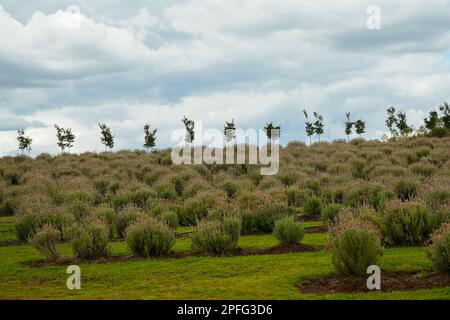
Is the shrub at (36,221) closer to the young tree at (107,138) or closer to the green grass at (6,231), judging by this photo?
the green grass at (6,231)

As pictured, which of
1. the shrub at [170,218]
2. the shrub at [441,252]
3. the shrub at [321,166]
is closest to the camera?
the shrub at [441,252]

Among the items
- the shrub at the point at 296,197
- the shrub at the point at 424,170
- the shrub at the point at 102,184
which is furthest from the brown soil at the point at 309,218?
the shrub at the point at 102,184

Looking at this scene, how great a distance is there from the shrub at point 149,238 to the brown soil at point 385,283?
5815 mm

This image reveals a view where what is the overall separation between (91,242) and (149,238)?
1849 millimetres

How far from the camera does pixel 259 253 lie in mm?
17344

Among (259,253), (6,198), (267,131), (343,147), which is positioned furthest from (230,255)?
(267,131)

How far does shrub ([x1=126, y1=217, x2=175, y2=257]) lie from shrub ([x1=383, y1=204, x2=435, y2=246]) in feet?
22.6

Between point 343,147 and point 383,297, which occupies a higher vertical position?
point 343,147

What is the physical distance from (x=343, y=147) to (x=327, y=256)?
41.5 meters

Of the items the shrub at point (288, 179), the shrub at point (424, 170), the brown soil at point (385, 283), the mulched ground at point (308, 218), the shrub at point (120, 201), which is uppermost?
the shrub at point (424, 170)

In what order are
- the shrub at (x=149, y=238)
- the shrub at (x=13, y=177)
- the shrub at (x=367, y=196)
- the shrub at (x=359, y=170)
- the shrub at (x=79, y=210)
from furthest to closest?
1. the shrub at (x=13, y=177)
2. the shrub at (x=359, y=170)
3. the shrub at (x=79, y=210)
4. the shrub at (x=367, y=196)
5. the shrub at (x=149, y=238)

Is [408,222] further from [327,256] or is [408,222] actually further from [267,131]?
[267,131]

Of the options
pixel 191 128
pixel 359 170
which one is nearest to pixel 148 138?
pixel 191 128

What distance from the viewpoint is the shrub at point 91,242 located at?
17453 millimetres
